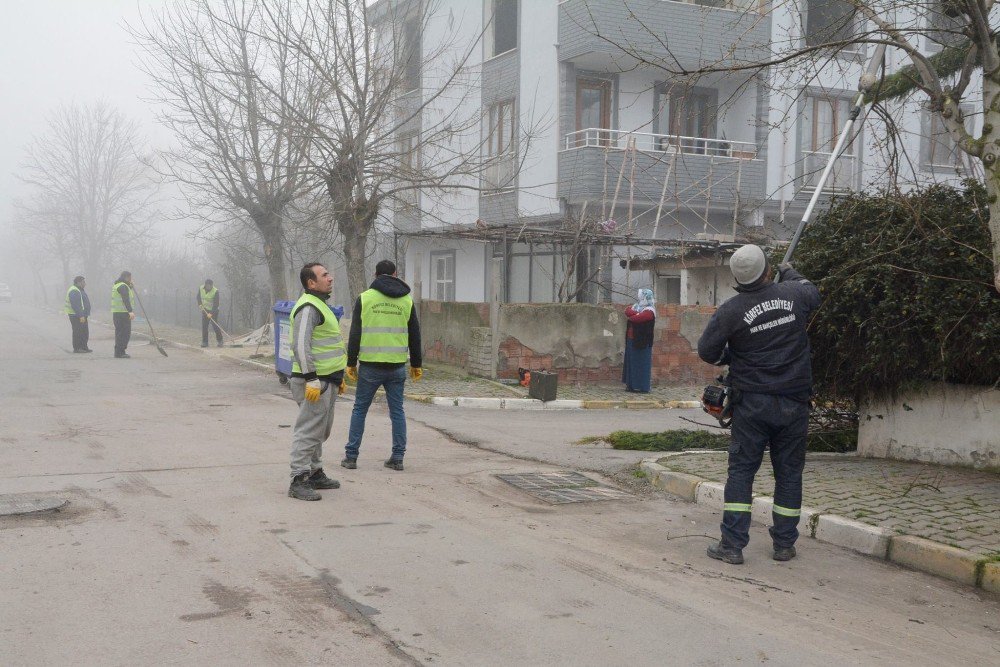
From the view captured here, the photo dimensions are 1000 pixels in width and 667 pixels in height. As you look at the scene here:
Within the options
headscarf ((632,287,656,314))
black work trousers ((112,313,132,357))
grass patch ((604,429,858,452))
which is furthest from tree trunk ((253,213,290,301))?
grass patch ((604,429,858,452))

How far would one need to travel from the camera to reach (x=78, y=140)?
55.3 meters

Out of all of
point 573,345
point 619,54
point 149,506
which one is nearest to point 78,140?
point 619,54

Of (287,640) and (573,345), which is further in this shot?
(573,345)

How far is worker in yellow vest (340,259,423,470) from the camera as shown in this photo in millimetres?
8469

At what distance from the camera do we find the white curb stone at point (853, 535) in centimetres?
607

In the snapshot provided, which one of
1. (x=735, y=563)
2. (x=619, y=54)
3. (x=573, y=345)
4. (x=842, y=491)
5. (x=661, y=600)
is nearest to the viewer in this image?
(x=661, y=600)

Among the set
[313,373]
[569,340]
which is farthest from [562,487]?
[569,340]

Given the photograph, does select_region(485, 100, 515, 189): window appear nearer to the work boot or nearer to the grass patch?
the grass patch

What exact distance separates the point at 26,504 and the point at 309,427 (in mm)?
2010

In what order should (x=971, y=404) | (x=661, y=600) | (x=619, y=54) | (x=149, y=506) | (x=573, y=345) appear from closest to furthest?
(x=661, y=600), (x=149, y=506), (x=971, y=404), (x=573, y=345), (x=619, y=54)

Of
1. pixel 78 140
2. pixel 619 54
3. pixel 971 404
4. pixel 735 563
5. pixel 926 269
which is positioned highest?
pixel 78 140

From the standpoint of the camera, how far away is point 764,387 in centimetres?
575

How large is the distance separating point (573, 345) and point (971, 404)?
341 inches

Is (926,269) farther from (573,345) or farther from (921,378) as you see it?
(573,345)
